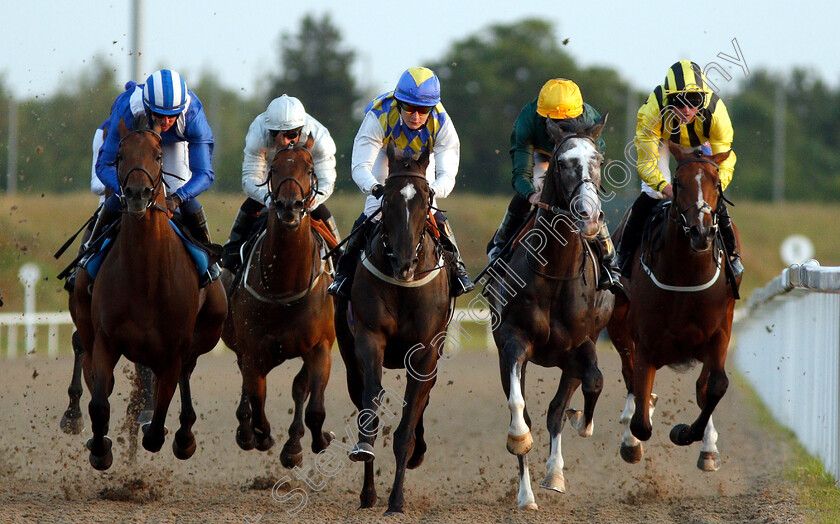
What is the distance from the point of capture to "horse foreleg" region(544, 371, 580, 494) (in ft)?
21.9

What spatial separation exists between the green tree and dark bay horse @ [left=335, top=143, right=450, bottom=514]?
24798 millimetres

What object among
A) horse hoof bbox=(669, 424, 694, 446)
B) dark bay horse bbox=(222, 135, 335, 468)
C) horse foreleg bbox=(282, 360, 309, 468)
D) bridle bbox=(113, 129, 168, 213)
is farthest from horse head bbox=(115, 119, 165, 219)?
horse hoof bbox=(669, 424, 694, 446)

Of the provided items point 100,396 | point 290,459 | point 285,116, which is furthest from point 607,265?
point 100,396

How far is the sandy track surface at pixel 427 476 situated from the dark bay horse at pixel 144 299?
0.64 metres

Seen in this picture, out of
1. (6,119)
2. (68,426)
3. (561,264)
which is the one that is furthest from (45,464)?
(6,119)

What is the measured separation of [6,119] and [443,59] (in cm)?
1619

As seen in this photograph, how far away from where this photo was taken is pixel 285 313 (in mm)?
7047

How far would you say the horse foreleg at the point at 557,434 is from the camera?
21.9ft

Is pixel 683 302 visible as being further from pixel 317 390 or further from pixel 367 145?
pixel 317 390

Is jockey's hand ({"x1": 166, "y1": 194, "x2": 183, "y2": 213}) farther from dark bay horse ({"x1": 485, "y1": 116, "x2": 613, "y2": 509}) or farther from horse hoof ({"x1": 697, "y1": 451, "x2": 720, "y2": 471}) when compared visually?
horse hoof ({"x1": 697, "y1": 451, "x2": 720, "y2": 471})

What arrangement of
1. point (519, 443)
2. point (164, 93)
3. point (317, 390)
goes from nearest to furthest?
point (519, 443) < point (164, 93) < point (317, 390)

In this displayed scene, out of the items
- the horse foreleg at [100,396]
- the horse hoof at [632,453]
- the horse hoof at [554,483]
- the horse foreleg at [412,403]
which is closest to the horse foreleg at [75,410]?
the horse foreleg at [100,396]

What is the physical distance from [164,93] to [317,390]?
6.77 ft

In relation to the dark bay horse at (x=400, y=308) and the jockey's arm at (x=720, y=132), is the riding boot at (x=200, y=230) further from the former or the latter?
the jockey's arm at (x=720, y=132)
